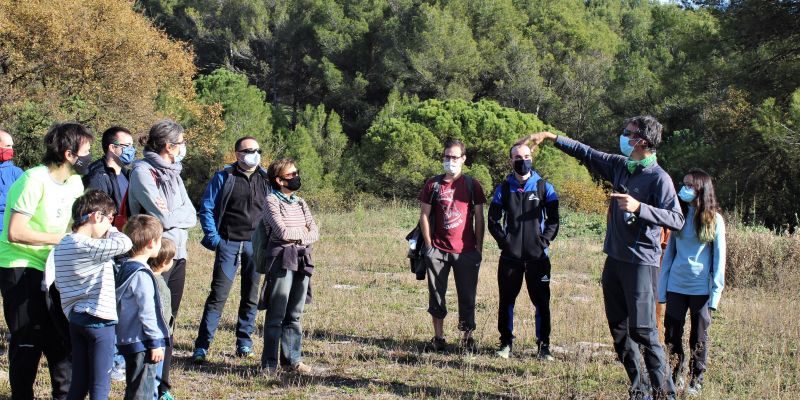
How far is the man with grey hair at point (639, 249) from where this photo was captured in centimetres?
507

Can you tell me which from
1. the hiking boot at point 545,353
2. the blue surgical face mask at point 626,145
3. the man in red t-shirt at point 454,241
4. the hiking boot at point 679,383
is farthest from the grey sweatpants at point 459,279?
Result: the blue surgical face mask at point 626,145

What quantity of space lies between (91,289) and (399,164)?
34827mm

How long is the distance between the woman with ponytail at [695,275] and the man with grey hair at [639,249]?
709 millimetres

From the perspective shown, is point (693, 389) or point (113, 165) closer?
point (693, 389)

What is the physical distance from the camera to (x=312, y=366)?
264 inches

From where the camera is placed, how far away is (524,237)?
715cm

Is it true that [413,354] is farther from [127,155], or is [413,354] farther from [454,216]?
[127,155]

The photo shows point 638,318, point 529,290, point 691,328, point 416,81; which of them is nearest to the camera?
point 638,318

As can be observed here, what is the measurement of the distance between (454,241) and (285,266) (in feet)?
6.34

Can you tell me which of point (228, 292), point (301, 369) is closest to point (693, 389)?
point (301, 369)

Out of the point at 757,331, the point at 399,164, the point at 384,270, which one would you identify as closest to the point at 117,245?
the point at 757,331

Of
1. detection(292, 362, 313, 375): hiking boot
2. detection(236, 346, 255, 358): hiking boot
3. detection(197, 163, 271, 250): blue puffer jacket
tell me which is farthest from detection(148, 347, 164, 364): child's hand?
detection(236, 346, 255, 358): hiking boot

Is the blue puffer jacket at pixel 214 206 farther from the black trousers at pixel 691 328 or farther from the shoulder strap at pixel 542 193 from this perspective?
the black trousers at pixel 691 328

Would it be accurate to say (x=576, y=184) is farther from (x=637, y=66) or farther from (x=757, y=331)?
(x=757, y=331)
